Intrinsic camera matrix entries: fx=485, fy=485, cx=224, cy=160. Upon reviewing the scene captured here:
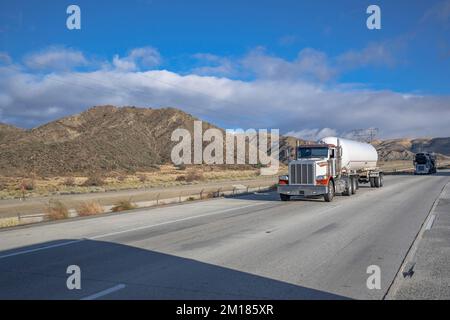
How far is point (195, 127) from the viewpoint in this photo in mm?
118812

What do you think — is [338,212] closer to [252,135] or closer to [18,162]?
[18,162]

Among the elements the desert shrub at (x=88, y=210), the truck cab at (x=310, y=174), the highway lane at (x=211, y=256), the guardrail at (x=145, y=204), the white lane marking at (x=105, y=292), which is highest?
the truck cab at (x=310, y=174)

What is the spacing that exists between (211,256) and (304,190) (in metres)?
14.3

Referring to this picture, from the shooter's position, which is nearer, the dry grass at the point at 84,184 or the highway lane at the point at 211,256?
the highway lane at the point at 211,256

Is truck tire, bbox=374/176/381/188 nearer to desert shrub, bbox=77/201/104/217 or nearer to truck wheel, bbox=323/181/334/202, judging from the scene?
truck wheel, bbox=323/181/334/202

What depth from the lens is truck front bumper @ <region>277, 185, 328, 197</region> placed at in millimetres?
23359

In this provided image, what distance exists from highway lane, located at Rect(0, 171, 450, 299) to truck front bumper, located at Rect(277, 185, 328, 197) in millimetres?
5681

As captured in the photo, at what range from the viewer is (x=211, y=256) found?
993 centimetres

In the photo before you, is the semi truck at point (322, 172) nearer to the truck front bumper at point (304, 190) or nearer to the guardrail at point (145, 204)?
the truck front bumper at point (304, 190)

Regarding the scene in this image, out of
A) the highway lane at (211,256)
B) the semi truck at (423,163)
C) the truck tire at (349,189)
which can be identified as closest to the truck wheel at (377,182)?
the truck tire at (349,189)

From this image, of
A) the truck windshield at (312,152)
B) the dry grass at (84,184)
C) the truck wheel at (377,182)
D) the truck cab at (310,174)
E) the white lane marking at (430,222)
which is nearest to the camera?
the white lane marking at (430,222)

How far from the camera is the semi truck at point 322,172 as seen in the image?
23641mm

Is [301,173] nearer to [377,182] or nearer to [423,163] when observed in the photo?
[377,182]

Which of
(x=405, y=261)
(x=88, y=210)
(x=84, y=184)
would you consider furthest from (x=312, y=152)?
(x=84, y=184)
